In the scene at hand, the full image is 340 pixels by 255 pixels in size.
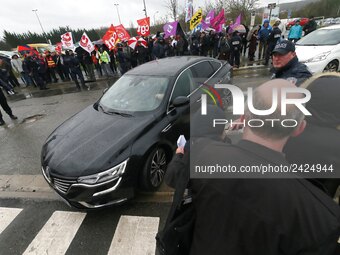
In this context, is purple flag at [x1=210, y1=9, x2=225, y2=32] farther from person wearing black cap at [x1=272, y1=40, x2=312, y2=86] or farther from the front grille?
the front grille

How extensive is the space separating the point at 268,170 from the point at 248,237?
0.30 meters

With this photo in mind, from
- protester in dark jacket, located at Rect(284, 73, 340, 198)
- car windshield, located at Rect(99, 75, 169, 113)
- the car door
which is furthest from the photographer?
car windshield, located at Rect(99, 75, 169, 113)

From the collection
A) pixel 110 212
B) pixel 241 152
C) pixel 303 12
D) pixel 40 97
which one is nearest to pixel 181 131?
pixel 110 212

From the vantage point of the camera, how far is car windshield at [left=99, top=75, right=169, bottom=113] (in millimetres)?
3338

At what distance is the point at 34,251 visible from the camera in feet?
8.07

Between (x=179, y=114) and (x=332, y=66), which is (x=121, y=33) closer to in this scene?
(x=332, y=66)

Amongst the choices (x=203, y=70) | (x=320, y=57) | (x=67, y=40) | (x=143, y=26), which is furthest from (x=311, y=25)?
(x=67, y=40)

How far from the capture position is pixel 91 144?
2.78m

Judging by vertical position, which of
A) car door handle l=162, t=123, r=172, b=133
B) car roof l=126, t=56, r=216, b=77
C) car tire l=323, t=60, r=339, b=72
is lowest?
car tire l=323, t=60, r=339, b=72

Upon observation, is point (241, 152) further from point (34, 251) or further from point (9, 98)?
point (9, 98)

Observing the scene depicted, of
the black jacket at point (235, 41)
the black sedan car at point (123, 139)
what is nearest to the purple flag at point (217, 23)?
the black jacket at point (235, 41)

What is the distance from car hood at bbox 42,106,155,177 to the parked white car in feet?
20.2

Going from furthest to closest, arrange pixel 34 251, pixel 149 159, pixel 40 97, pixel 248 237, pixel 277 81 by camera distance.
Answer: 1. pixel 40 97
2. pixel 149 159
3. pixel 34 251
4. pixel 277 81
5. pixel 248 237

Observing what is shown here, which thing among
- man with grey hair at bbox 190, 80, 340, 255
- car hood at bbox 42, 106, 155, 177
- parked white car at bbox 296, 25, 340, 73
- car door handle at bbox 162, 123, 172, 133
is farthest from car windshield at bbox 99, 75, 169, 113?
parked white car at bbox 296, 25, 340, 73
